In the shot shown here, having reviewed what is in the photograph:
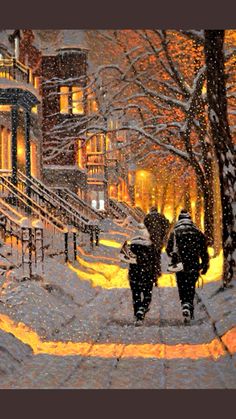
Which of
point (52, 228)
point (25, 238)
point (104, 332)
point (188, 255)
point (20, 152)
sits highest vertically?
point (20, 152)

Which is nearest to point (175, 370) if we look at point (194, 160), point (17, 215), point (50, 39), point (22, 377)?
point (22, 377)

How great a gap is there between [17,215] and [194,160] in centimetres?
315

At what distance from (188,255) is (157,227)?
61 centimetres

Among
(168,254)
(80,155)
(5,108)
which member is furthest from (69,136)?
(5,108)

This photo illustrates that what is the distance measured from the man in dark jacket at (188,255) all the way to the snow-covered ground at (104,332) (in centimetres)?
13

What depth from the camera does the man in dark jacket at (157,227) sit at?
40.7ft

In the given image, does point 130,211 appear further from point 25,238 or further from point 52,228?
point 25,238

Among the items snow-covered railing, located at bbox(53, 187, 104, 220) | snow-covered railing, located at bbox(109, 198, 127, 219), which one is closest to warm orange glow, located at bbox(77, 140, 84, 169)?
snow-covered railing, located at bbox(53, 187, 104, 220)

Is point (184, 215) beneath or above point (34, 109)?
beneath

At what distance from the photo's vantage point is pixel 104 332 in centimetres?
1227

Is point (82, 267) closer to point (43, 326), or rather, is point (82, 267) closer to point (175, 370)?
point (43, 326)

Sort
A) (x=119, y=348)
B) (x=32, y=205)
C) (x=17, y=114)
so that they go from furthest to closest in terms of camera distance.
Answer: (x=17, y=114)
(x=32, y=205)
(x=119, y=348)

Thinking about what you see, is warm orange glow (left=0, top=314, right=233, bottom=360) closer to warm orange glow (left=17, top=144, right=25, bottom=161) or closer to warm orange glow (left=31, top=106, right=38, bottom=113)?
warm orange glow (left=17, top=144, right=25, bottom=161)

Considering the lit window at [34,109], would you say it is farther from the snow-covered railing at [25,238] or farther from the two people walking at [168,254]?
the two people walking at [168,254]
